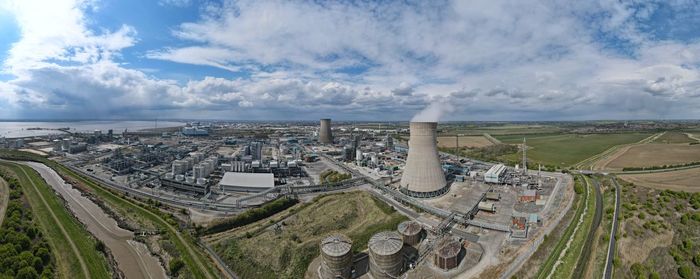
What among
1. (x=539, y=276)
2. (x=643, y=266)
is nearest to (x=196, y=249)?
(x=539, y=276)

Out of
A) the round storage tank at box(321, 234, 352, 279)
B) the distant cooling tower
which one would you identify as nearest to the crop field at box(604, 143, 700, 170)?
the distant cooling tower

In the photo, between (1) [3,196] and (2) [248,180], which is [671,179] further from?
(1) [3,196]

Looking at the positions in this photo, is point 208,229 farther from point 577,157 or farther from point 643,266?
point 577,157

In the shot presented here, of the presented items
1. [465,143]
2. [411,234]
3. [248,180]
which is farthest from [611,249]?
[465,143]

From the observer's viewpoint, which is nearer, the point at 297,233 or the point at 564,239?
the point at 564,239

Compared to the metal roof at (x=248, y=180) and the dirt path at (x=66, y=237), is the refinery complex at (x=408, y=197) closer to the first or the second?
the metal roof at (x=248, y=180)

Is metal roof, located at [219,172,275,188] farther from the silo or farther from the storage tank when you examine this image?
the storage tank
